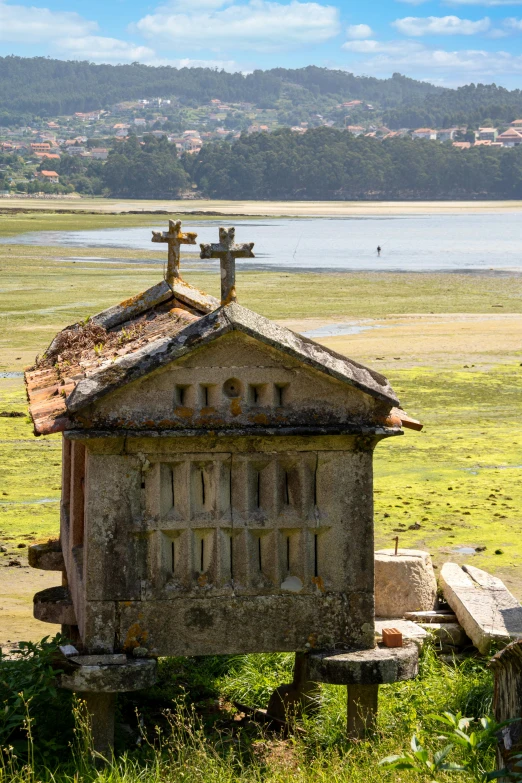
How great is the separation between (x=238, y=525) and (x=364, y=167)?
6920 inches

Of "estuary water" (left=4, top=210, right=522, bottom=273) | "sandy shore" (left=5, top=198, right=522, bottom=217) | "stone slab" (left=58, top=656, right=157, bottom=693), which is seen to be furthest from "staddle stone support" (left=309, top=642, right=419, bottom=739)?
"sandy shore" (left=5, top=198, right=522, bottom=217)

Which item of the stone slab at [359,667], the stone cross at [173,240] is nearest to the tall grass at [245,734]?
the stone slab at [359,667]

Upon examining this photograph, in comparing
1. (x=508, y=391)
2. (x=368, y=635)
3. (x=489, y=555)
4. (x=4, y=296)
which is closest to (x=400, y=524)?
(x=489, y=555)

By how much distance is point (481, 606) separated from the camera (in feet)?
28.9

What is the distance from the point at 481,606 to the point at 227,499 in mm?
2622

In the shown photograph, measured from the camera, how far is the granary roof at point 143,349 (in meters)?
6.72

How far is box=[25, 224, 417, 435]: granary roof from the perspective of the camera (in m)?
6.72

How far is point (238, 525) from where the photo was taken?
6.98 m

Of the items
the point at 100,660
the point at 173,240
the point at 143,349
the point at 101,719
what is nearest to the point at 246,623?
the point at 100,660

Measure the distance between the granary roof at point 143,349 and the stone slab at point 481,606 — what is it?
174 cm

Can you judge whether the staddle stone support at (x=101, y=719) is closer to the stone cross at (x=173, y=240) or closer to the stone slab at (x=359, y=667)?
the stone slab at (x=359, y=667)

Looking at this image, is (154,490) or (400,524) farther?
(400,524)

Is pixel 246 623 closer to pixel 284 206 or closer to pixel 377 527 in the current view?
pixel 377 527

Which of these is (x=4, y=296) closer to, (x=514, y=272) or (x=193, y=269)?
(x=193, y=269)
